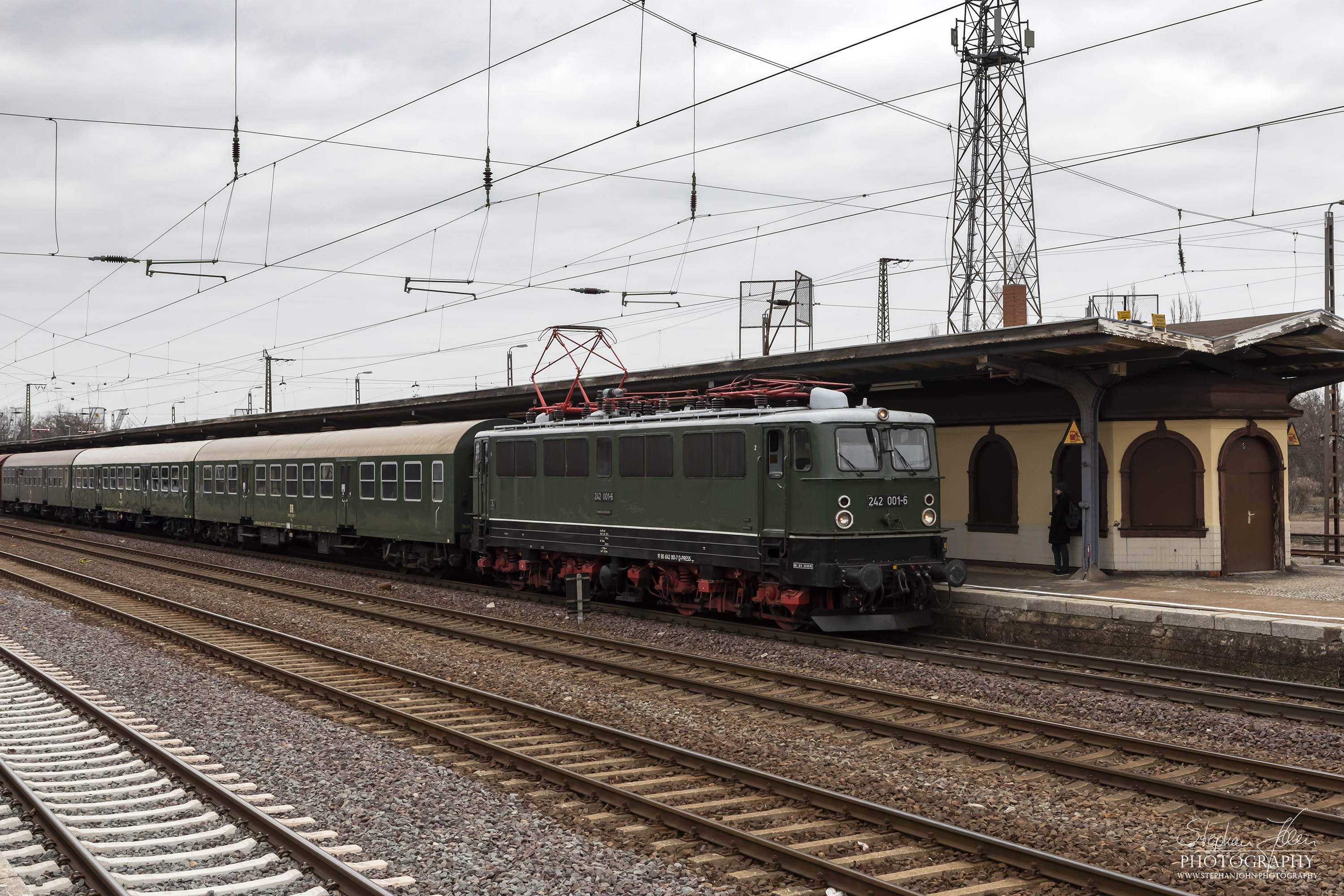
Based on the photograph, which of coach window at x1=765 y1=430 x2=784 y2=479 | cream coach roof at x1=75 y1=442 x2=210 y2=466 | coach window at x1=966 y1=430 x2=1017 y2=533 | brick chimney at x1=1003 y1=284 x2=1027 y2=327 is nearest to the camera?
coach window at x1=765 y1=430 x2=784 y2=479

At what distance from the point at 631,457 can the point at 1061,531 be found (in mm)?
7066

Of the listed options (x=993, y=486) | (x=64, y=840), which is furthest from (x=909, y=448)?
(x=64, y=840)

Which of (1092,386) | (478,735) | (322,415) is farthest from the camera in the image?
(322,415)

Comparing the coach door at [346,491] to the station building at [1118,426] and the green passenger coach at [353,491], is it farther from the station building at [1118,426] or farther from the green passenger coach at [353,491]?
the station building at [1118,426]

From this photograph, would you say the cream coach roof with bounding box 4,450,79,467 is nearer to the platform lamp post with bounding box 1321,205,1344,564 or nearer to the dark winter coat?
the dark winter coat

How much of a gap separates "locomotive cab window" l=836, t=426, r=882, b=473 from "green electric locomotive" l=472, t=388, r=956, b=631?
2 cm

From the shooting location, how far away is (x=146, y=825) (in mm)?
6926

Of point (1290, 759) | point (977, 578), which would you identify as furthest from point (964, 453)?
point (1290, 759)

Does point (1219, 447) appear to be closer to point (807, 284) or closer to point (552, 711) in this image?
point (807, 284)

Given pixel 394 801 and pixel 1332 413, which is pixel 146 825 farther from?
pixel 1332 413

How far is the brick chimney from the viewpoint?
21.0 m

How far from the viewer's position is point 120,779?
7.93m

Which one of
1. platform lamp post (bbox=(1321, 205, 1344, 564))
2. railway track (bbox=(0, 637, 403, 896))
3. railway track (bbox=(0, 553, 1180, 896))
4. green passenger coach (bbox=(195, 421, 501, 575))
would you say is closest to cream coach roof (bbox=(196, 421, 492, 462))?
green passenger coach (bbox=(195, 421, 501, 575))

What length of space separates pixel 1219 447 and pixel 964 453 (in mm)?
4199
